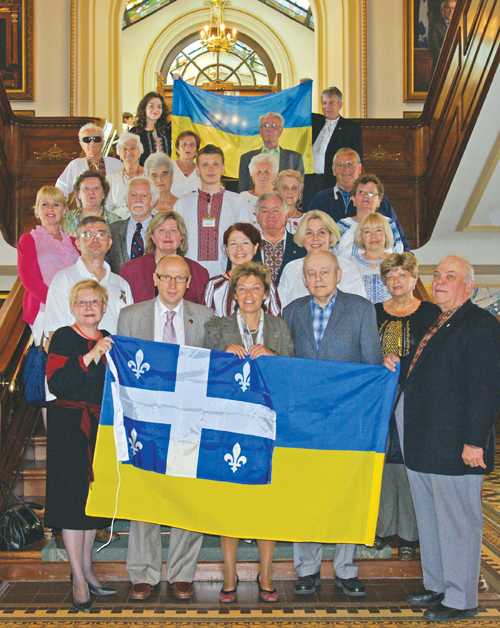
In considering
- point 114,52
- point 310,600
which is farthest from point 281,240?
point 114,52

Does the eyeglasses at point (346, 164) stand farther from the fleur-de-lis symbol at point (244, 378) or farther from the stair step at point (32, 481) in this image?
the stair step at point (32, 481)

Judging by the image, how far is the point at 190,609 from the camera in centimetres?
331

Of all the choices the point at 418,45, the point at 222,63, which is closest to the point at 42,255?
the point at 418,45

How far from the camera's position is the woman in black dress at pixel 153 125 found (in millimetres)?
6117

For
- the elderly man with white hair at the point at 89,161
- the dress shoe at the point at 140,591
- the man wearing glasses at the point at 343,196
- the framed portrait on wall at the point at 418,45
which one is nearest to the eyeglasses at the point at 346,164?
the man wearing glasses at the point at 343,196

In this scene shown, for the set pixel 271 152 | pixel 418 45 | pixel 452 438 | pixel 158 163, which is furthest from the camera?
pixel 418 45

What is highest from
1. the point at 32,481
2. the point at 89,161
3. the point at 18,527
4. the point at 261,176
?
the point at 89,161

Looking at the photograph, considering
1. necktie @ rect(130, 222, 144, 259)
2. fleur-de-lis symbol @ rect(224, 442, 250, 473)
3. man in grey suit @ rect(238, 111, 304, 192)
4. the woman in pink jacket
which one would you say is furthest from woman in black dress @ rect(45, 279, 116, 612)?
man in grey suit @ rect(238, 111, 304, 192)

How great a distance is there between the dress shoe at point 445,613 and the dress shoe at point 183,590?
1.16 meters

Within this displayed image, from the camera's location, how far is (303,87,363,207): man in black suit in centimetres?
623

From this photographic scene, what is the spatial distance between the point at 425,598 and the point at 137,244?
2.75 m

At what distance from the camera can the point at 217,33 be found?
15219mm

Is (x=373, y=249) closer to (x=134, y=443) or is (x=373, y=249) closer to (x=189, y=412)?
(x=189, y=412)

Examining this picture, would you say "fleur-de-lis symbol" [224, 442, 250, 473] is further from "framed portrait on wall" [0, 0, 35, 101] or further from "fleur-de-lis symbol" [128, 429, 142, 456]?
"framed portrait on wall" [0, 0, 35, 101]
